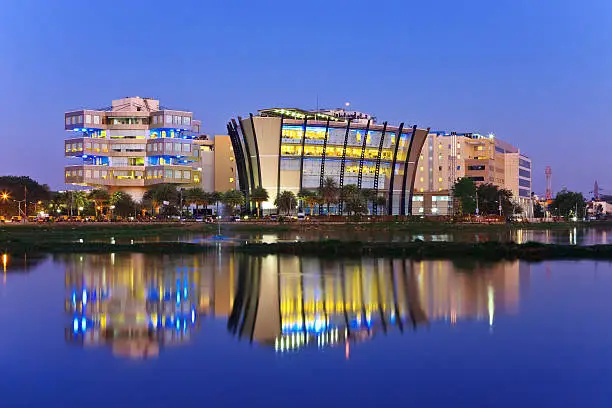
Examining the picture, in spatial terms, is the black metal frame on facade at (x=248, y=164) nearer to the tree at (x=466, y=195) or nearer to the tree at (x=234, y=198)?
the tree at (x=234, y=198)

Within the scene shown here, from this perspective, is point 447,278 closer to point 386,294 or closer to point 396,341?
point 386,294

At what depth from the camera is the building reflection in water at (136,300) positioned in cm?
2597

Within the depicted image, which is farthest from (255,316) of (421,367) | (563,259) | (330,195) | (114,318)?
(330,195)

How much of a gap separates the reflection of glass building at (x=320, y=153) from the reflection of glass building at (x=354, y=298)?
330ft

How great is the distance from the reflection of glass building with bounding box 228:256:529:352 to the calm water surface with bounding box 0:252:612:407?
13cm

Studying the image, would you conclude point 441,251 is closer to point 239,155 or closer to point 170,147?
point 239,155

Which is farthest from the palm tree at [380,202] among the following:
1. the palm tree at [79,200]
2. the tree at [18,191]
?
the tree at [18,191]

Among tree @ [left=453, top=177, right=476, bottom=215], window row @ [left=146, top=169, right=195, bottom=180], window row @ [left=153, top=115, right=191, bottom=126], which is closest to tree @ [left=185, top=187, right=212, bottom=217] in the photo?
window row @ [left=146, top=169, right=195, bottom=180]

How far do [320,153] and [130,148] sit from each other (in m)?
49.7

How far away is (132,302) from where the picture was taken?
34.2 m

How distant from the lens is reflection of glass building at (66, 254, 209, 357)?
25969mm

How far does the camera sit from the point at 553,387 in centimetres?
1953

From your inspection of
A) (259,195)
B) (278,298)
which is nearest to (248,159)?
(259,195)

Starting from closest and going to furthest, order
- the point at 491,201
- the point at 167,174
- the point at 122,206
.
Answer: the point at 122,206
the point at 167,174
the point at 491,201
